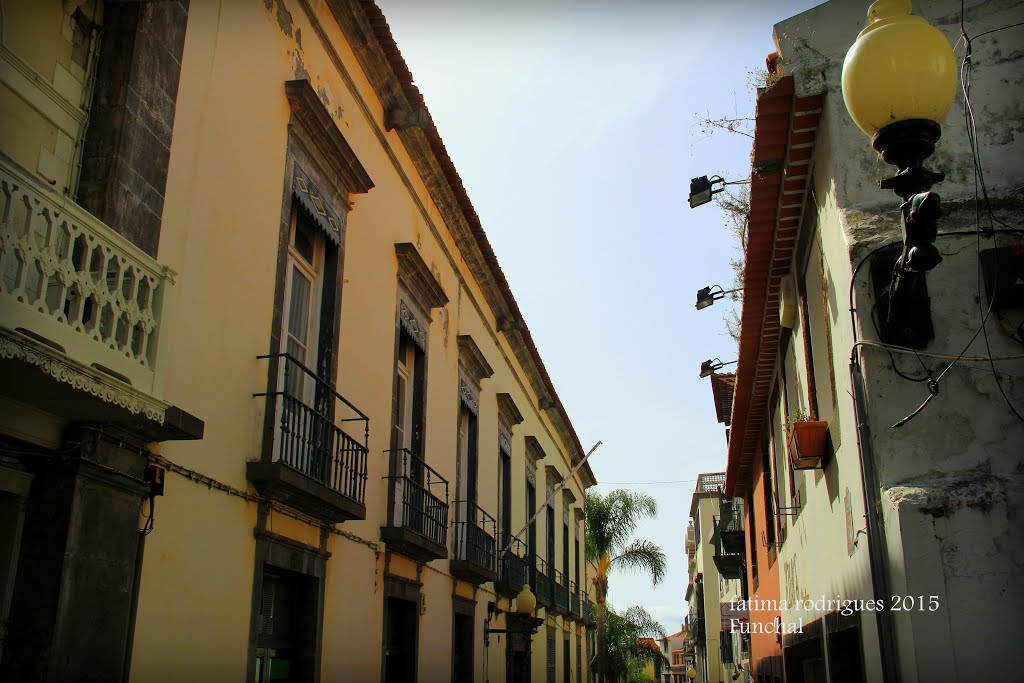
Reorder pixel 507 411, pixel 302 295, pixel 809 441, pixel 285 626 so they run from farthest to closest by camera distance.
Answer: pixel 507 411
pixel 302 295
pixel 285 626
pixel 809 441

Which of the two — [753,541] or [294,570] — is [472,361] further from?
[294,570]

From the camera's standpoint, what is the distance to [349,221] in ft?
30.5

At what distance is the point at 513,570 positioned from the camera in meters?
15.8

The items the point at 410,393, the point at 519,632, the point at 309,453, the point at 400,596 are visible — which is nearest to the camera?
the point at 309,453

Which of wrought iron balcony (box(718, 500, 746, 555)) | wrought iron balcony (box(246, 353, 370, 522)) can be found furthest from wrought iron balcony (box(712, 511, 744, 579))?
wrought iron balcony (box(246, 353, 370, 522))

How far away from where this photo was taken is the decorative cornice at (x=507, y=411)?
53.7ft

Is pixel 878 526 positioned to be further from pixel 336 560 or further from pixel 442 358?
pixel 442 358

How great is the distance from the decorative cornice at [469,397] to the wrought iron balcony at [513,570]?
2538 mm

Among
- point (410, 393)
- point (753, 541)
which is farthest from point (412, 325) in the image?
point (753, 541)

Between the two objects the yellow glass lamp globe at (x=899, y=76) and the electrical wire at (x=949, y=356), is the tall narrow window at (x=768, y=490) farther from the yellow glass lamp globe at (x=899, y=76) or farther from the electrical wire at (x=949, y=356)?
the yellow glass lamp globe at (x=899, y=76)

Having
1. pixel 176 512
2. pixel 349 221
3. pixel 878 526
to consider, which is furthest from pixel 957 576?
pixel 349 221

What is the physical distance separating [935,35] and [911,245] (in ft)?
2.53

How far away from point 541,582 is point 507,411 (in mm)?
4498

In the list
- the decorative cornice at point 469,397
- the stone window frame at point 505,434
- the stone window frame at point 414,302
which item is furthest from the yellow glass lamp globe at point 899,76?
the stone window frame at point 505,434
